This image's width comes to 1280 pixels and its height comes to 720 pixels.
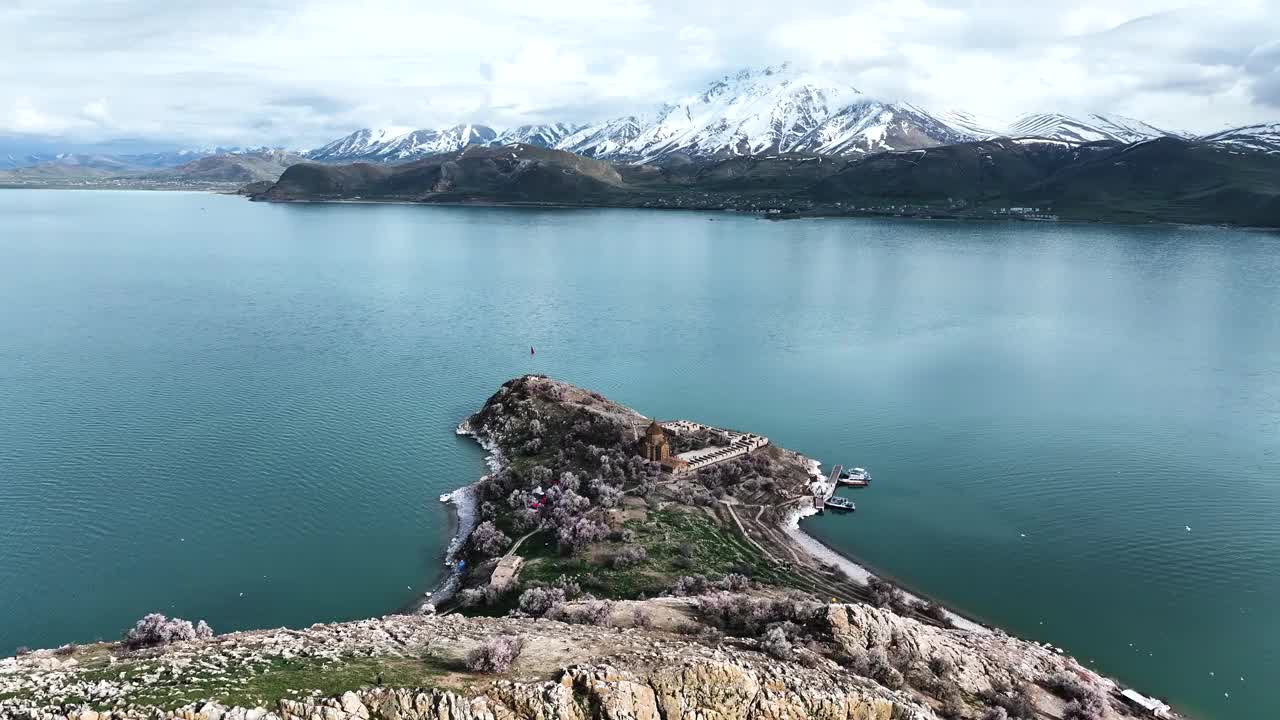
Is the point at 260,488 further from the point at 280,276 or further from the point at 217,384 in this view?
the point at 280,276

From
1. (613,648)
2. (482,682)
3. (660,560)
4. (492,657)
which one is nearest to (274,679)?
(482,682)

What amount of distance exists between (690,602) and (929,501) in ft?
83.1

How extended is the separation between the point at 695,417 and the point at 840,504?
1814cm

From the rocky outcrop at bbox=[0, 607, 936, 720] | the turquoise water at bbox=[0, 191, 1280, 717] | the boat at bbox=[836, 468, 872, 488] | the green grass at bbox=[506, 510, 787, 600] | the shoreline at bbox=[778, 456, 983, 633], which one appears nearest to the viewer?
the rocky outcrop at bbox=[0, 607, 936, 720]

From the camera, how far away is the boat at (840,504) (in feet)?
161

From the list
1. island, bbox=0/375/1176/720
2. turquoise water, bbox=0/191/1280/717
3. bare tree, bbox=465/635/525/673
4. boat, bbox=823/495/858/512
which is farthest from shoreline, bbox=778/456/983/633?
bare tree, bbox=465/635/525/673

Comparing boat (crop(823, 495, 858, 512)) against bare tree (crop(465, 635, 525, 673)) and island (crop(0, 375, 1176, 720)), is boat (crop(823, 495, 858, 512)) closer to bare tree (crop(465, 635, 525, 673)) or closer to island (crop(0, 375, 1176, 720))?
island (crop(0, 375, 1176, 720))

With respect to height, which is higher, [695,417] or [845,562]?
[695,417]

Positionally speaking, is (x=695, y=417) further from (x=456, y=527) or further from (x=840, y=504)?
(x=456, y=527)

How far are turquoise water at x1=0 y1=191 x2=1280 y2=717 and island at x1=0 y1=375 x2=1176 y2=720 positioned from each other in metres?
4.94

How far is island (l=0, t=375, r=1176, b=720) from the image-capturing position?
19703 mm

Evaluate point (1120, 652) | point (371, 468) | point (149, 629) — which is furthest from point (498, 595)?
point (1120, 652)

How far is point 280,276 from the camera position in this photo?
138 meters

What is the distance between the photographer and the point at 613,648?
2388cm
